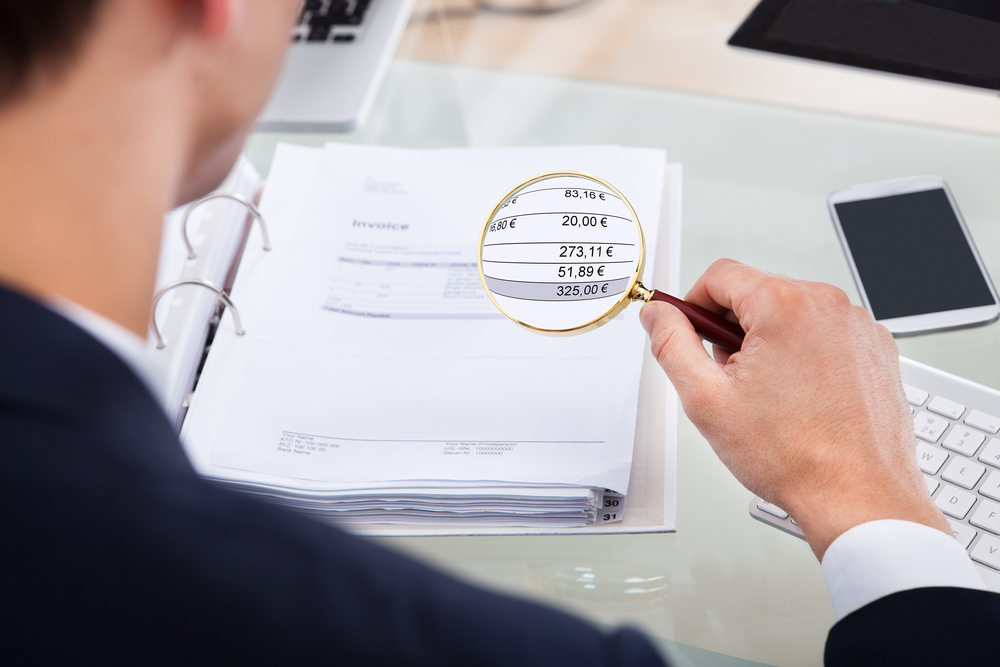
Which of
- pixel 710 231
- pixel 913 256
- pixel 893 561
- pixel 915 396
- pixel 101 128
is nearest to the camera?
pixel 101 128

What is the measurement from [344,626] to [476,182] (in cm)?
80

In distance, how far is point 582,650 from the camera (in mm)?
418

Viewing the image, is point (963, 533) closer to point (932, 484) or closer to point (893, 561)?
point (932, 484)

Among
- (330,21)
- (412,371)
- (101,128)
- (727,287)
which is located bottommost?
(412,371)

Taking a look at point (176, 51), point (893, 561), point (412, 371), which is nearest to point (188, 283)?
point (412, 371)

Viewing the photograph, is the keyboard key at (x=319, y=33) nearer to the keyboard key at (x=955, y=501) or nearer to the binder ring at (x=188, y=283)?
the binder ring at (x=188, y=283)

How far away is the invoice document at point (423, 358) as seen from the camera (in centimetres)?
82

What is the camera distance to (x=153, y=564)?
0.35 meters

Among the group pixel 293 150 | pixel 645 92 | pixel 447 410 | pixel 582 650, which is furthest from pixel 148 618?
pixel 645 92

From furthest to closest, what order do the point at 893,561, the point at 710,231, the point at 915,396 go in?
the point at 710,231 < the point at 915,396 < the point at 893,561

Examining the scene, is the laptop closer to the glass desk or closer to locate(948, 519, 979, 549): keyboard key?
the glass desk

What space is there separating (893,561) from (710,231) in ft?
1.87

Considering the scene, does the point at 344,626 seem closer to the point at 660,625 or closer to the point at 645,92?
the point at 660,625

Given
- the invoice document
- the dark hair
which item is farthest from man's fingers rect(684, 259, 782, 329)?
the dark hair
